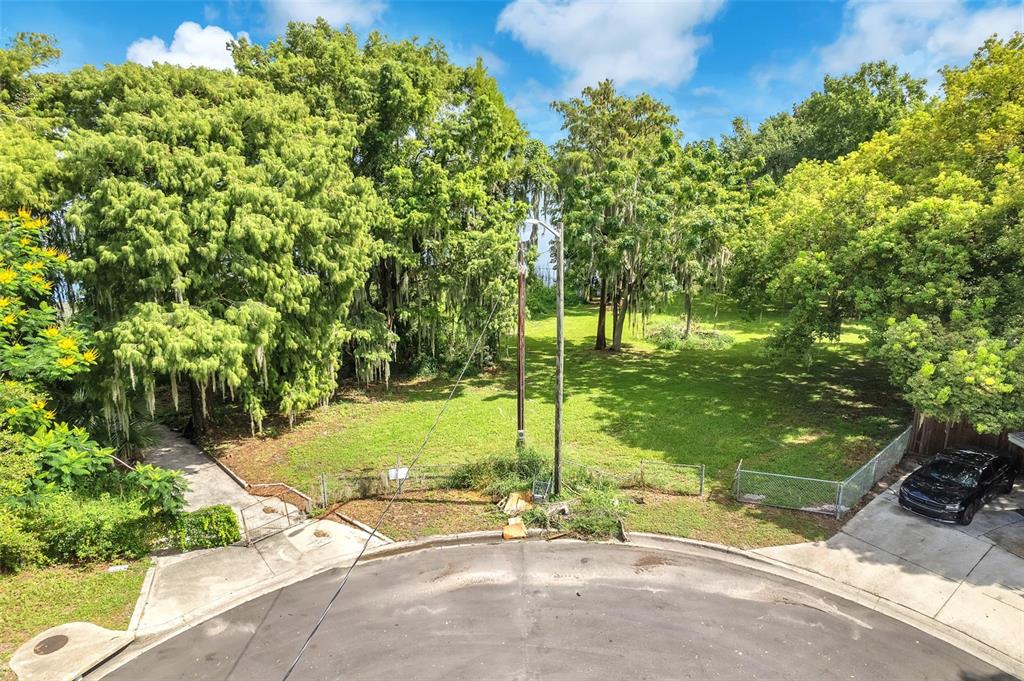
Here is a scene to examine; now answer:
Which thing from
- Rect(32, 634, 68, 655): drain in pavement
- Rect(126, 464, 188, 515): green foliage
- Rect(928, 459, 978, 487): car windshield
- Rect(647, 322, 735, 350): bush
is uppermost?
Rect(647, 322, 735, 350): bush

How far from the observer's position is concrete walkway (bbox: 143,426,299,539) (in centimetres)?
1385

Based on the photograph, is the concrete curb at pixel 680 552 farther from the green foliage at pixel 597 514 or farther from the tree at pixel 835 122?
the tree at pixel 835 122

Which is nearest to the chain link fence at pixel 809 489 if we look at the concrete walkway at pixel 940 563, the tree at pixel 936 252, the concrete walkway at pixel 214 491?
the concrete walkway at pixel 940 563

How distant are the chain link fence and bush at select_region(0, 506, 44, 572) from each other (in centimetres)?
1631

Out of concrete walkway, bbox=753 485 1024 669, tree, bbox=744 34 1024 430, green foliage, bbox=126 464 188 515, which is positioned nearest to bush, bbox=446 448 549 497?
concrete walkway, bbox=753 485 1024 669

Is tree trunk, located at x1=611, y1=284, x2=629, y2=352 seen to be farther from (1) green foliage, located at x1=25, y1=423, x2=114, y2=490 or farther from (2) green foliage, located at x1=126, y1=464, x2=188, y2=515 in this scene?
(1) green foliage, located at x1=25, y1=423, x2=114, y2=490

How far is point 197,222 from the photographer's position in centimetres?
1423

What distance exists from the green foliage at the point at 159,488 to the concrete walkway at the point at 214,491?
385 millimetres

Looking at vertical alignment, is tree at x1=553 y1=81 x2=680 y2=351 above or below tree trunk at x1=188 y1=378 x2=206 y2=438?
above

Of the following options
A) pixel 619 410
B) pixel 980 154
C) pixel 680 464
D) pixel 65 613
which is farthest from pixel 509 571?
pixel 980 154

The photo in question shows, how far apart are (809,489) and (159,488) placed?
1612cm

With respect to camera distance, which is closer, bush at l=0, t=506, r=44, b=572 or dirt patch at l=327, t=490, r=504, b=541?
bush at l=0, t=506, r=44, b=572

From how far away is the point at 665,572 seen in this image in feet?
37.1

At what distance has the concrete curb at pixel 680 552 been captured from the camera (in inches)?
362
